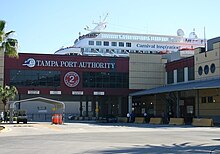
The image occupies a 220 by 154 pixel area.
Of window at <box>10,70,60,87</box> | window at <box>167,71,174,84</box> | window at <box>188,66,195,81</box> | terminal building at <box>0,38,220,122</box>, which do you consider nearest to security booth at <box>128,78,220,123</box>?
terminal building at <box>0,38,220,122</box>

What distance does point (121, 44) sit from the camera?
84812 mm

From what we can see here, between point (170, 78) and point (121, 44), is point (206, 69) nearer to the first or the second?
point (170, 78)

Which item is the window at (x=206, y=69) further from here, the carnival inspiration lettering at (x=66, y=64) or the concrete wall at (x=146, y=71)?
the carnival inspiration lettering at (x=66, y=64)

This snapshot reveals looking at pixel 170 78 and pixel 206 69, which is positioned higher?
pixel 206 69

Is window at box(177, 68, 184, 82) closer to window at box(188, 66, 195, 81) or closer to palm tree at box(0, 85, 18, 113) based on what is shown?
window at box(188, 66, 195, 81)

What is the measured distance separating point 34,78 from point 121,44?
2800 centimetres

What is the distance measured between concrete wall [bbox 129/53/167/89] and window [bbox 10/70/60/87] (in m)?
11.3

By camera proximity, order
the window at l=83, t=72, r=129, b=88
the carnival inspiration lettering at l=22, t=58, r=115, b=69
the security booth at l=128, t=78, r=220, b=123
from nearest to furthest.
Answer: the security booth at l=128, t=78, r=220, b=123
the carnival inspiration lettering at l=22, t=58, r=115, b=69
the window at l=83, t=72, r=129, b=88

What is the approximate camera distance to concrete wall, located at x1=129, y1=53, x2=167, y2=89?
212ft

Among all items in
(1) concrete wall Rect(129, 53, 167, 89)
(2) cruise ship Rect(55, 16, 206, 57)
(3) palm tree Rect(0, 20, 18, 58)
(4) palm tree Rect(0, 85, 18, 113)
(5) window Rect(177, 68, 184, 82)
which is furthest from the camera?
(2) cruise ship Rect(55, 16, 206, 57)

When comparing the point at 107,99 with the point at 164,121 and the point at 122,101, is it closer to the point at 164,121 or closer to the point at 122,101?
the point at 122,101

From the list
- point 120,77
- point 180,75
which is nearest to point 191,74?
point 180,75

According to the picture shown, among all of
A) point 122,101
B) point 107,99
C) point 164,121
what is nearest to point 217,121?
point 164,121

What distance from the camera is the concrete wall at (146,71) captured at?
64.6m
